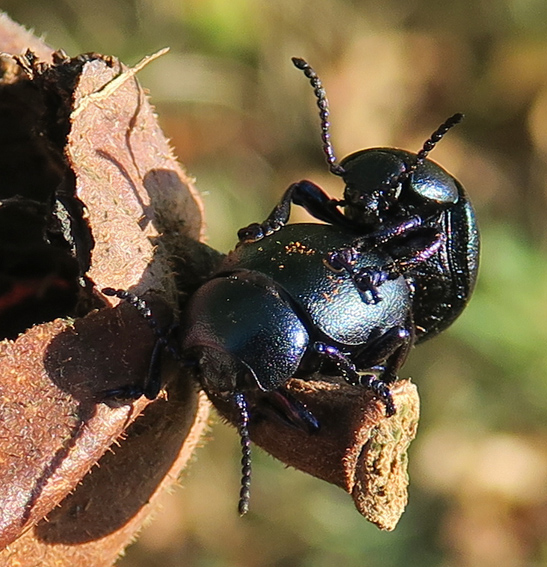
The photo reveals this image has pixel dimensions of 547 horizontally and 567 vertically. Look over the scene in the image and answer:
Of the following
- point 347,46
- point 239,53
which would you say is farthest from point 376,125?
point 239,53

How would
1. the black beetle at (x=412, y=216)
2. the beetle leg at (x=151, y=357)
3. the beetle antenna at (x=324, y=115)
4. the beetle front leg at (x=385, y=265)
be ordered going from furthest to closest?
1. the beetle antenna at (x=324, y=115)
2. the black beetle at (x=412, y=216)
3. the beetle front leg at (x=385, y=265)
4. the beetle leg at (x=151, y=357)

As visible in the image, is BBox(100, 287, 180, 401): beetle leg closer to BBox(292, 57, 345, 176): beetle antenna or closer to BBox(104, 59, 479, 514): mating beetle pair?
BBox(104, 59, 479, 514): mating beetle pair

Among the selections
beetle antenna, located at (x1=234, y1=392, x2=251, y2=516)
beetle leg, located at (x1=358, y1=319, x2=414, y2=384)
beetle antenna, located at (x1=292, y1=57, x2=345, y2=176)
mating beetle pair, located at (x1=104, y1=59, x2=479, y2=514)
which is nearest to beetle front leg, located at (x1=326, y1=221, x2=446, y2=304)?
mating beetle pair, located at (x1=104, y1=59, x2=479, y2=514)

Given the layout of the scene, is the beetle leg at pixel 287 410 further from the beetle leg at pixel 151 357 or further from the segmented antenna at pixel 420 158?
the segmented antenna at pixel 420 158

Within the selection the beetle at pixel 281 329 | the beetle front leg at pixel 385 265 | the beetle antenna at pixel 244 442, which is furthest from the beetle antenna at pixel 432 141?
the beetle antenna at pixel 244 442

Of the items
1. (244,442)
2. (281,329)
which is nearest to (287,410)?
(244,442)

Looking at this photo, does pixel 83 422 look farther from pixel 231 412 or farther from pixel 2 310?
pixel 2 310
